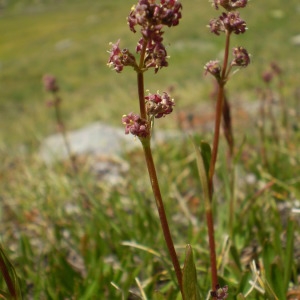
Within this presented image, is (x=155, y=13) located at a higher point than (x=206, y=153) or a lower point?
higher

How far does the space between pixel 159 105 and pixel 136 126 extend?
11 cm

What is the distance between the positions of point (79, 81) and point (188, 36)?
11.3 metres

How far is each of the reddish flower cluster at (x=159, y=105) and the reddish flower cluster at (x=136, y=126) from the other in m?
0.06

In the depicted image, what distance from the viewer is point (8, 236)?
4156 millimetres

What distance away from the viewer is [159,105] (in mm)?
1582

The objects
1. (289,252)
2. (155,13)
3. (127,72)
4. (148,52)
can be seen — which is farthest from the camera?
(127,72)

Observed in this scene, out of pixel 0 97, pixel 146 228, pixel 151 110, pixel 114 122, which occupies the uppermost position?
pixel 151 110

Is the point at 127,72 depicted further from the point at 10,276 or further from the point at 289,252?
the point at 10,276

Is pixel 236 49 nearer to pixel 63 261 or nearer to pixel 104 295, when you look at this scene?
pixel 104 295

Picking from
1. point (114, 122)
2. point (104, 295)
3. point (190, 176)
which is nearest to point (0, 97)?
A: point (114, 122)

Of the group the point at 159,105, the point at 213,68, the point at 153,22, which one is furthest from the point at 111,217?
the point at 153,22

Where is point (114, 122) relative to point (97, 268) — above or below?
below

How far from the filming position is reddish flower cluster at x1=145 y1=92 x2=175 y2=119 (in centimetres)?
158

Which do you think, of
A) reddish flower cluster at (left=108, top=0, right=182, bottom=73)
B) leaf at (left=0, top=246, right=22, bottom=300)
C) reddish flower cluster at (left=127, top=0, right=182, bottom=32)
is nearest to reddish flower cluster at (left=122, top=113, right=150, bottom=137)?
reddish flower cluster at (left=108, top=0, right=182, bottom=73)
